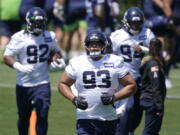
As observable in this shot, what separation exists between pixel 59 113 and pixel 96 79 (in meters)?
4.61

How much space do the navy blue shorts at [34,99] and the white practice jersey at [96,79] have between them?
167 centimetres

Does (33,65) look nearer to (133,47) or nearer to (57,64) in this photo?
(57,64)

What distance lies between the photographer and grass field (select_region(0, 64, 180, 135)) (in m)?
12.1

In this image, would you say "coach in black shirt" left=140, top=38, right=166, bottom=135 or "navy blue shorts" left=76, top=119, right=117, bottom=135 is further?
"coach in black shirt" left=140, top=38, right=166, bottom=135

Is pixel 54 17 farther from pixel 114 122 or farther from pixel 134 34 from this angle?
pixel 114 122

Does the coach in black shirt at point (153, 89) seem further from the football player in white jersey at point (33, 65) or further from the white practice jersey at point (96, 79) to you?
the white practice jersey at point (96, 79)

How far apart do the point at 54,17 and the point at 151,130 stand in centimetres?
977

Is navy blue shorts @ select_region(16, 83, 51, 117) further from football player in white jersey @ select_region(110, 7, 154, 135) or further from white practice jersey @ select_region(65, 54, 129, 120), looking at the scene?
white practice jersey @ select_region(65, 54, 129, 120)

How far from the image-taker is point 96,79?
8883 millimetres

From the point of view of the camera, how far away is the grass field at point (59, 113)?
12.1 m

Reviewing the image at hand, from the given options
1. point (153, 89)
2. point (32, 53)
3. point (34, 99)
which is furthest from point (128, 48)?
point (34, 99)

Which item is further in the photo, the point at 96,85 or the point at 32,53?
the point at 32,53

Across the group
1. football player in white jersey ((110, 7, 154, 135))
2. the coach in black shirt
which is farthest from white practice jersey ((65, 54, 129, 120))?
football player in white jersey ((110, 7, 154, 135))

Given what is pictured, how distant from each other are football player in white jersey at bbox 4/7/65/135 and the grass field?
121cm
